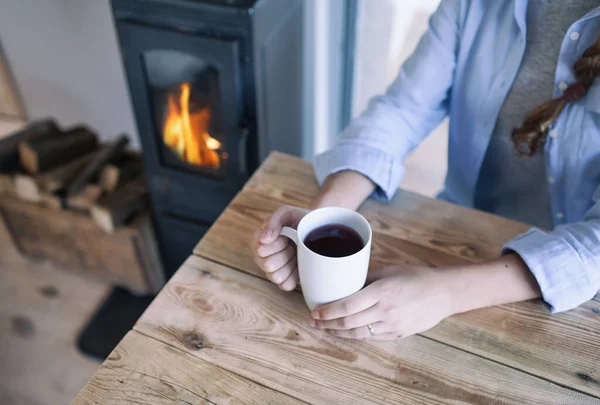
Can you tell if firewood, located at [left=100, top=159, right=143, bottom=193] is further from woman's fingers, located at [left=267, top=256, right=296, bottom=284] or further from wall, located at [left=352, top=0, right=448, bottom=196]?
woman's fingers, located at [left=267, top=256, right=296, bottom=284]

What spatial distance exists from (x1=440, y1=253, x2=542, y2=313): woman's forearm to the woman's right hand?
0.22 meters

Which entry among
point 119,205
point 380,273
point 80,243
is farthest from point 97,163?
point 380,273

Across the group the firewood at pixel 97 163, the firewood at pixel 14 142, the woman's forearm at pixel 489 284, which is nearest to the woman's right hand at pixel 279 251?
the woman's forearm at pixel 489 284

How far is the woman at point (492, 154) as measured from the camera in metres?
0.72

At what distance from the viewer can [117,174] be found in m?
1.64

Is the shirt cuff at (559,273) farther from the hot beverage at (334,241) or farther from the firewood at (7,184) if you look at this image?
the firewood at (7,184)

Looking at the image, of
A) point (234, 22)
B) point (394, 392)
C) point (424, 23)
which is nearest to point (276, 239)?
point (394, 392)

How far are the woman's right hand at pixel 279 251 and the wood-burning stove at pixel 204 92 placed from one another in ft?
1.81

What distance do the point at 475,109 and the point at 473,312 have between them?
1.45 feet

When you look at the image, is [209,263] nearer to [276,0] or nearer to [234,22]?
[234,22]

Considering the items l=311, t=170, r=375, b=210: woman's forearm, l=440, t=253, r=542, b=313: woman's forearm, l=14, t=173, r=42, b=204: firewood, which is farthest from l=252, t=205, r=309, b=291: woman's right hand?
l=14, t=173, r=42, b=204: firewood

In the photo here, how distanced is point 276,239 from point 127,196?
1021 millimetres

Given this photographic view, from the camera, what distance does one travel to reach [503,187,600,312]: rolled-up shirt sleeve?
726 millimetres

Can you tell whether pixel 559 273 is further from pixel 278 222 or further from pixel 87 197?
pixel 87 197
